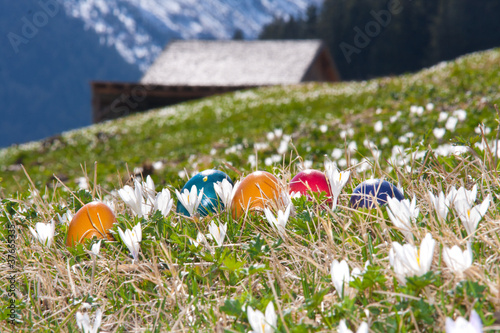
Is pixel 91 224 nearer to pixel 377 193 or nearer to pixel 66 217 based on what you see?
pixel 66 217

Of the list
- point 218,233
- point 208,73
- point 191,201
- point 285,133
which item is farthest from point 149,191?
point 208,73

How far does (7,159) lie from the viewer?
15266mm

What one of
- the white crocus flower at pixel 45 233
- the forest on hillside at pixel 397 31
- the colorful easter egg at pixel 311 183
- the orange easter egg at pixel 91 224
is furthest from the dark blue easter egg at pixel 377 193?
the forest on hillside at pixel 397 31

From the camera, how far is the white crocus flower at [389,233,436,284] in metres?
1.65

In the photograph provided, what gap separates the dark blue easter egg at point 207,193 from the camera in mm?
2797

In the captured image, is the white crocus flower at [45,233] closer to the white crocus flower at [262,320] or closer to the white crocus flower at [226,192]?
the white crocus flower at [226,192]

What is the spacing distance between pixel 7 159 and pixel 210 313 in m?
15.6

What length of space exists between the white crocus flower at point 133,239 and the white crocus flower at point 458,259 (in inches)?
53.2

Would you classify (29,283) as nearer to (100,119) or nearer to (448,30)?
(100,119)

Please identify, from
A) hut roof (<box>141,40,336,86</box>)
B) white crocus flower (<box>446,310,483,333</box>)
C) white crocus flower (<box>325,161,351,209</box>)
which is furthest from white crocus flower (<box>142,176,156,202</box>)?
hut roof (<box>141,40,336,86</box>)

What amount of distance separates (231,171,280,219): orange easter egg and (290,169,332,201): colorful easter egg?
125 mm

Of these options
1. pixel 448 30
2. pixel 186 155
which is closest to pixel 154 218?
pixel 186 155

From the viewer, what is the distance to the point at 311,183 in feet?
9.09

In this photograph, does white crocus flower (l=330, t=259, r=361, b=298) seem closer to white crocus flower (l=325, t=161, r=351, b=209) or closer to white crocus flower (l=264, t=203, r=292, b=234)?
white crocus flower (l=264, t=203, r=292, b=234)
